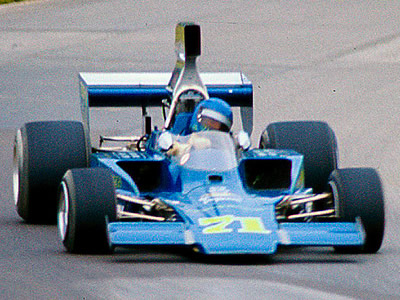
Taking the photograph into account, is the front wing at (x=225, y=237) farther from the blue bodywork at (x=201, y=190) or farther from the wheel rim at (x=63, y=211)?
the wheel rim at (x=63, y=211)

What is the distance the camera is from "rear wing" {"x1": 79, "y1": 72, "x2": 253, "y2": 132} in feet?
42.6

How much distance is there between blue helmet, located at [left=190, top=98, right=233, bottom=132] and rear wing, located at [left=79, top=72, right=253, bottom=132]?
1.61 meters

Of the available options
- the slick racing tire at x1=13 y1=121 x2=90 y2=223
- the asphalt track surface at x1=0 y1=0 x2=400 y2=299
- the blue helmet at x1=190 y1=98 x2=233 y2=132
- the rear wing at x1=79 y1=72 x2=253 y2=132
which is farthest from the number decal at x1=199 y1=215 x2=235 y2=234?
the rear wing at x1=79 y1=72 x2=253 y2=132

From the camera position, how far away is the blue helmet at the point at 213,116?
1122 cm

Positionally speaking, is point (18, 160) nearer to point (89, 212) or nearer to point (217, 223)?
point (89, 212)

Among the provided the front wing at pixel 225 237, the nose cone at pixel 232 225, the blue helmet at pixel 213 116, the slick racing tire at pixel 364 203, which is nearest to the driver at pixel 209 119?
the blue helmet at pixel 213 116

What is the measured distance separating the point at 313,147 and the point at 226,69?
→ 12.3m

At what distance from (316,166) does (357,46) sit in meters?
15.7

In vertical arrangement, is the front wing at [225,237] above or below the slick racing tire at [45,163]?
below

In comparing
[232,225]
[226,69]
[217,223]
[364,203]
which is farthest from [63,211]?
[226,69]

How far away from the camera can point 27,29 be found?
2914cm

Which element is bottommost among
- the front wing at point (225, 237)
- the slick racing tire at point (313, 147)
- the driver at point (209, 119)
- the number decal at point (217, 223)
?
the front wing at point (225, 237)

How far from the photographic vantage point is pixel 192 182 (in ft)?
34.3

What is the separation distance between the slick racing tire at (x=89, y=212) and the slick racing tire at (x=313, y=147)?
2.61m
